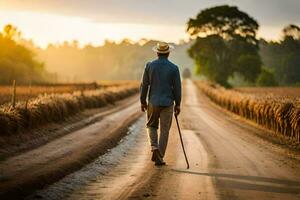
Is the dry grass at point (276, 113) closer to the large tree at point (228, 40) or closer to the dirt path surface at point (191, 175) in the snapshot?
the dirt path surface at point (191, 175)

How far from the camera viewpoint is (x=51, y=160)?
1025cm

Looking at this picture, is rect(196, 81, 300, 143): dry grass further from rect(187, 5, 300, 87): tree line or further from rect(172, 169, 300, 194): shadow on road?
rect(187, 5, 300, 87): tree line

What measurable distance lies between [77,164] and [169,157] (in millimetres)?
2384

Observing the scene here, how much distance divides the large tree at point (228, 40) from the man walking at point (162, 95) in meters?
60.1

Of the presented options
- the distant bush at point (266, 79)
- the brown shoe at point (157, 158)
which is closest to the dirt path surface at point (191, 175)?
the brown shoe at point (157, 158)

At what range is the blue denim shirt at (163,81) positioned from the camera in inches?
427

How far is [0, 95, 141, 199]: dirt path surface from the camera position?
785cm

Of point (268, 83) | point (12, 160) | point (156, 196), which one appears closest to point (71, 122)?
point (12, 160)

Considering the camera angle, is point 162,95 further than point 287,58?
No

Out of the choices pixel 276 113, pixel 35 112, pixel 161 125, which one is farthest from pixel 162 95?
pixel 276 113

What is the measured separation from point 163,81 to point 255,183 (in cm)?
307

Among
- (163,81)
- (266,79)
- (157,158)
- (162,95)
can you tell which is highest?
(266,79)

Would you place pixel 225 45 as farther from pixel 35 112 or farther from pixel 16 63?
pixel 35 112

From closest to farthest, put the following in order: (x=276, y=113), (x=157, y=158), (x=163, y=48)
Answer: (x=157, y=158) → (x=163, y=48) → (x=276, y=113)
